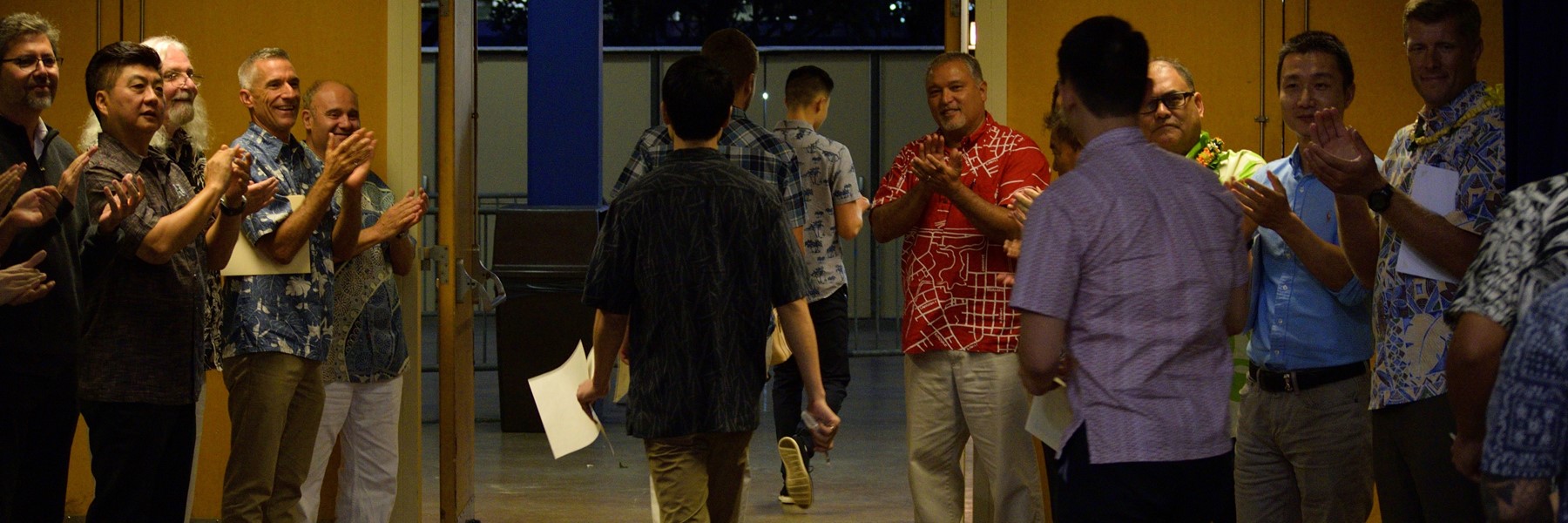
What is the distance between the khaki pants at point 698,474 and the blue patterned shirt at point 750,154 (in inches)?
43.1

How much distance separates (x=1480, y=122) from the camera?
298 cm

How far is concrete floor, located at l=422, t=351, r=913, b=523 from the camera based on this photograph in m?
5.59

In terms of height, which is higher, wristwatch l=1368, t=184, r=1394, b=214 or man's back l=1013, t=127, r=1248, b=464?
wristwatch l=1368, t=184, r=1394, b=214

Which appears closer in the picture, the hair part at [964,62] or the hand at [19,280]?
the hand at [19,280]

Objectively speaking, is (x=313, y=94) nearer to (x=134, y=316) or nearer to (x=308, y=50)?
(x=308, y=50)

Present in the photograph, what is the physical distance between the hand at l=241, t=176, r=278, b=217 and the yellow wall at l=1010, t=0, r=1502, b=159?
2385mm

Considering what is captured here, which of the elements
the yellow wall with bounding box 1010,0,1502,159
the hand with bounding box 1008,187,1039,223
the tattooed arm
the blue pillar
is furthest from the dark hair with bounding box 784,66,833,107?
the tattooed arm

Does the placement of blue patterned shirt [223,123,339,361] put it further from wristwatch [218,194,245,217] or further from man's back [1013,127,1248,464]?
man's back [1013,127,1248,464]

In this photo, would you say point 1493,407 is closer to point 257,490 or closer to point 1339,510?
point 1339,510

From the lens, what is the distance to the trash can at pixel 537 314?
761cm

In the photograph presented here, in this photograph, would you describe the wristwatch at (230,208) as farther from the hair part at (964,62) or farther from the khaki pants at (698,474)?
the hair part at (964,62)

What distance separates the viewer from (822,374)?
570 cm

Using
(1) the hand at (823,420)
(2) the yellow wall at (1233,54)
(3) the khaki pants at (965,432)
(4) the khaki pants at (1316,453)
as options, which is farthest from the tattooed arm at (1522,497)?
(2) the yellow wall at (1233,54)

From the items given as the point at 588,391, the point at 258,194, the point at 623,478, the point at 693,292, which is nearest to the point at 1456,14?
the point at 693,292
